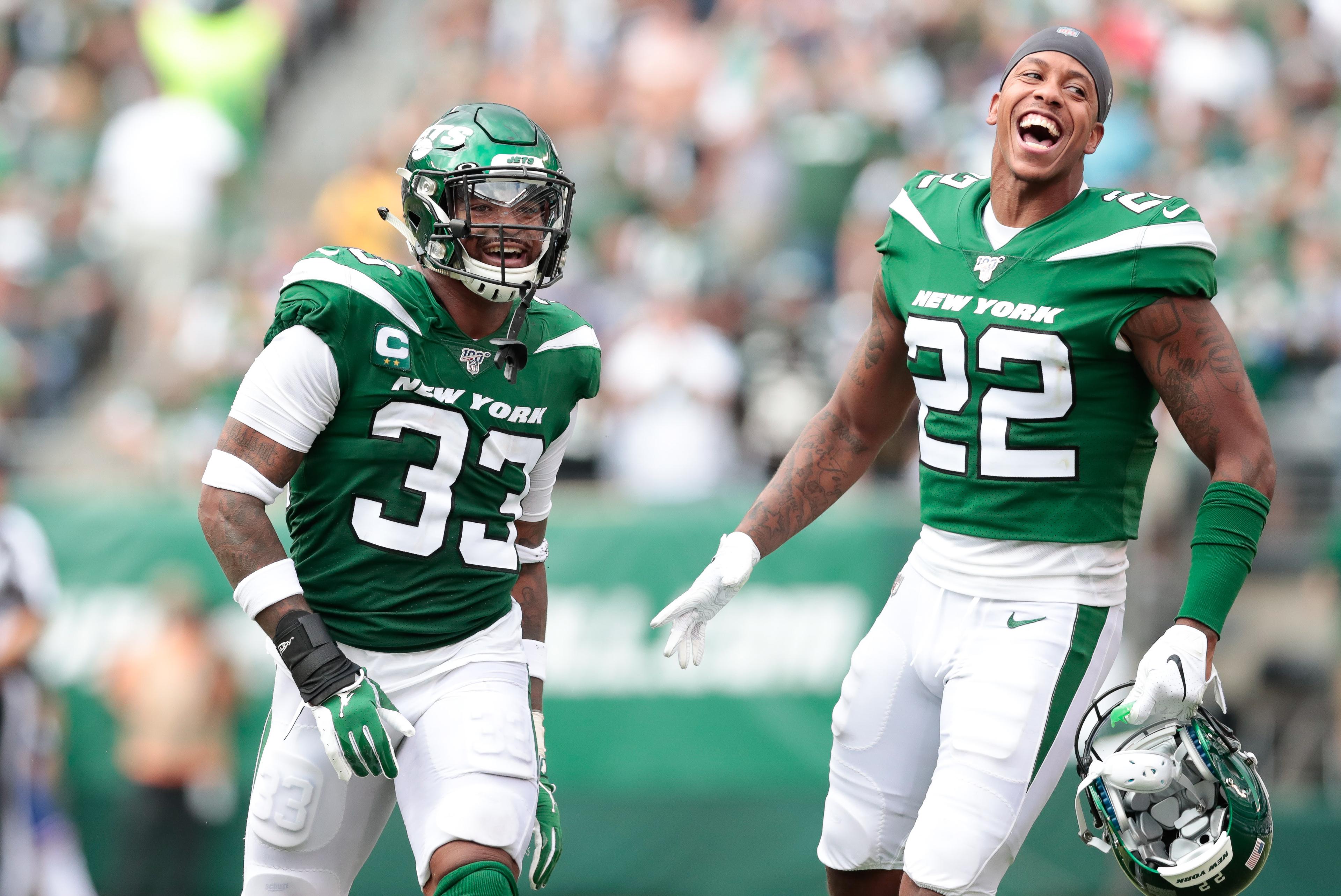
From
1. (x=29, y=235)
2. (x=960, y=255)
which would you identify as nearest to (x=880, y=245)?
(x=960, y=255)

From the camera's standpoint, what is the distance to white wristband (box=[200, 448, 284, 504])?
11.5 ft

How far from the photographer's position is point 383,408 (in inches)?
143

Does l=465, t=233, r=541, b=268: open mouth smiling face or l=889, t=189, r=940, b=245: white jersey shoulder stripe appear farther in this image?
l=889, t=189, r=940, b=245: white jersey shoulder stripe

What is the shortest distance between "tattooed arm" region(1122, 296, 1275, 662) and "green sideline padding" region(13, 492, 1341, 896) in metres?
3.77

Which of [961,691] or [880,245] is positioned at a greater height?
[880,245]

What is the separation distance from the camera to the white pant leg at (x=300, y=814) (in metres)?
3.65

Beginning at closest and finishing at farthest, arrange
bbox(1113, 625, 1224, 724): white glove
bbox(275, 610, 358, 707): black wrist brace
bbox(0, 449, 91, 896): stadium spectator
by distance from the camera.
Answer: bbox(1113, 625, 1224, 724): white glove, bbox(275, 610, 358, 707): black wrist brace, bbox(0, 449, 91, 896): stadium spectator

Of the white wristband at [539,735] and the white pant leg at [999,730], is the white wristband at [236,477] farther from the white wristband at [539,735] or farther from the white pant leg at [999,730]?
the white pant leg at [999,730]

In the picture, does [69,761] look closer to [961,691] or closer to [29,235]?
[29,235]

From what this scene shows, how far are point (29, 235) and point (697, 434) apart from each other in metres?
4.36

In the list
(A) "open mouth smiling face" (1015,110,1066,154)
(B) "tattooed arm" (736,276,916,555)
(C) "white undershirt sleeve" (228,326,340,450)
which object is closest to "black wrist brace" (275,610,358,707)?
(C) "white undershirt sleeve" (228,326,340,450)

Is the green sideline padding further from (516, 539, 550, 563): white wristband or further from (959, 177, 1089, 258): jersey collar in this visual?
(959, 177, 1089, 258): jersey collar

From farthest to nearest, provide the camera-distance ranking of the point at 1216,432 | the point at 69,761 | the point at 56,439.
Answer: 1. the point at 56,439
2. the point at 69,761
3. the point at 1216,432

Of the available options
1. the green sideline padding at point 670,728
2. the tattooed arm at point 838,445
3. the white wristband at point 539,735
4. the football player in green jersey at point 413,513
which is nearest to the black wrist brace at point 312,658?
the football player in green jersey at point 413,513
